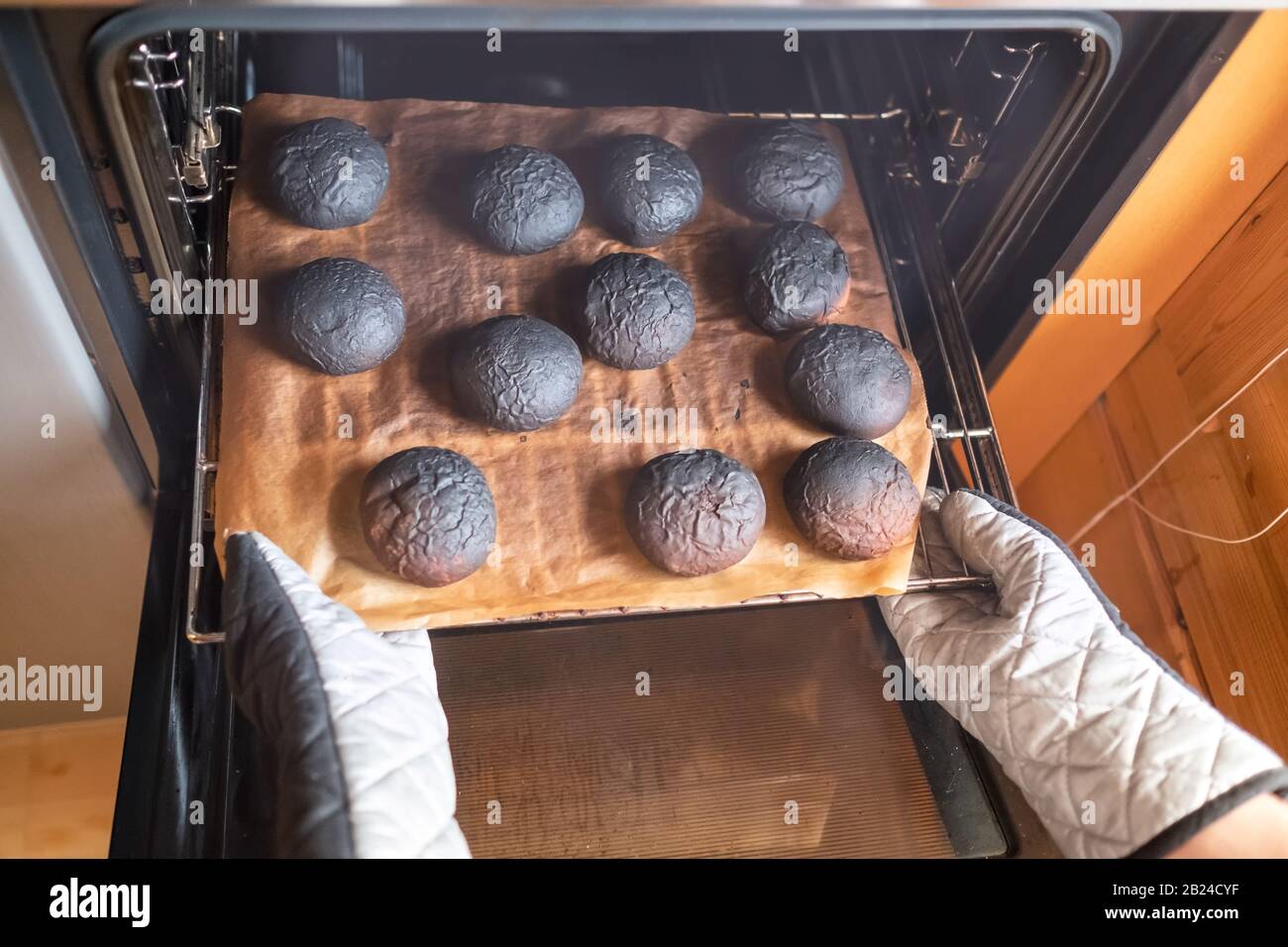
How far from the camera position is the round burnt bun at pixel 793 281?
142 cm

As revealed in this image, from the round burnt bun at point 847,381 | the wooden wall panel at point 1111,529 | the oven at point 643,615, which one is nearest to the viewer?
the oven at point 643,615

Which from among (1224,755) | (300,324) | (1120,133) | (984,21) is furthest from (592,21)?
(1224,755)

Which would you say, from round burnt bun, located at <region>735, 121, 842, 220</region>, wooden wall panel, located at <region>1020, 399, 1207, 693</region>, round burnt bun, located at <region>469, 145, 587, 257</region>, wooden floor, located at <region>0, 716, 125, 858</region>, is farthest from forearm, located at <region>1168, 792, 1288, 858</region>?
wooden floor, located at <region>0, 716, 125, 858</region>

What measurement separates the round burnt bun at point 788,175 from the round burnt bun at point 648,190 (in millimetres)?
83

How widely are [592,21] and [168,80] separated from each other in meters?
0.59

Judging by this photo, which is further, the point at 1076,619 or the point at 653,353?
the point at 653,353

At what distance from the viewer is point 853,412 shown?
4.49 feet

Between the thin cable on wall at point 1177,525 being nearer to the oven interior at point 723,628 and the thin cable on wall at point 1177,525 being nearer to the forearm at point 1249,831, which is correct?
the oven interior at point 723,628

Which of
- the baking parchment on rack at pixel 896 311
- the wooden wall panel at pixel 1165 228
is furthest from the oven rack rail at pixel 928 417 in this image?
the wooden wall panel at pixel 1165 228

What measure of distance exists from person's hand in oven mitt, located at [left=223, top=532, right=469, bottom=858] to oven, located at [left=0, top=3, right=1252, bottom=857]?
0.14 meters

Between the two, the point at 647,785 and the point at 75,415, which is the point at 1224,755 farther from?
the point at 75,415

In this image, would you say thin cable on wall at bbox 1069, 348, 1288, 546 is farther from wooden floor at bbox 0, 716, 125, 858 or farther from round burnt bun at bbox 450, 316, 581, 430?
wooden floor at bbox 0, 716, 125, 858

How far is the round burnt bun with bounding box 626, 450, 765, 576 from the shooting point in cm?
127
